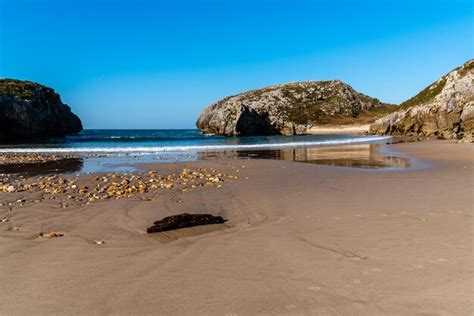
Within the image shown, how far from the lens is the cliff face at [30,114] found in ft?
207

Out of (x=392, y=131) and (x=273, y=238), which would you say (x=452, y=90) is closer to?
(x=392, y=131)

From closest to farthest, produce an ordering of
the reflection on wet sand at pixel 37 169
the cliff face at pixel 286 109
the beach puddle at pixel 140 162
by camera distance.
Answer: the reflection on wet sand at pixel 37 169, the beach puddle at pixel 140 162, the cliff face at pixel 286 109

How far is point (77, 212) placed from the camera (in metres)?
7.88

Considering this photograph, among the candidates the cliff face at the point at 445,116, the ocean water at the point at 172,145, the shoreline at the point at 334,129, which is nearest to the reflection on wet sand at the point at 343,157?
the ocean water at the point at 172,145

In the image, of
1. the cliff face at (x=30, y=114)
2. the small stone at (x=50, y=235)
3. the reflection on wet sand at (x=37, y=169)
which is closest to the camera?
the small stone at (x=50, y=235)

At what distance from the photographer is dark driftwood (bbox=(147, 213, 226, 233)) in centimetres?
644

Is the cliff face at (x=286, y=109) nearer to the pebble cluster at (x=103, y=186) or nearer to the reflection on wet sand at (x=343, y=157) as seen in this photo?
the reflection on wet sand at (x=343, y=157)

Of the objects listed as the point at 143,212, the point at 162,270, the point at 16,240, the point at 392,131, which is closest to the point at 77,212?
the point at 143,212

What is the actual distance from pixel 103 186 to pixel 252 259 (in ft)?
26.4

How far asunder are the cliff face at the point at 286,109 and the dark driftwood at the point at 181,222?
7955cm

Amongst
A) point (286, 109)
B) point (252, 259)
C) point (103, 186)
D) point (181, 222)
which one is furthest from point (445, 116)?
point (286, 109)

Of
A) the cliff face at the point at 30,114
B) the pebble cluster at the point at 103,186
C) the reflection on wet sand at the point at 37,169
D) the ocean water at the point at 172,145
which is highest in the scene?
the cliff face at the point at 30,114

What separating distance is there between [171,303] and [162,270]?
36.1 inches

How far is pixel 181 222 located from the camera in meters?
6.64
